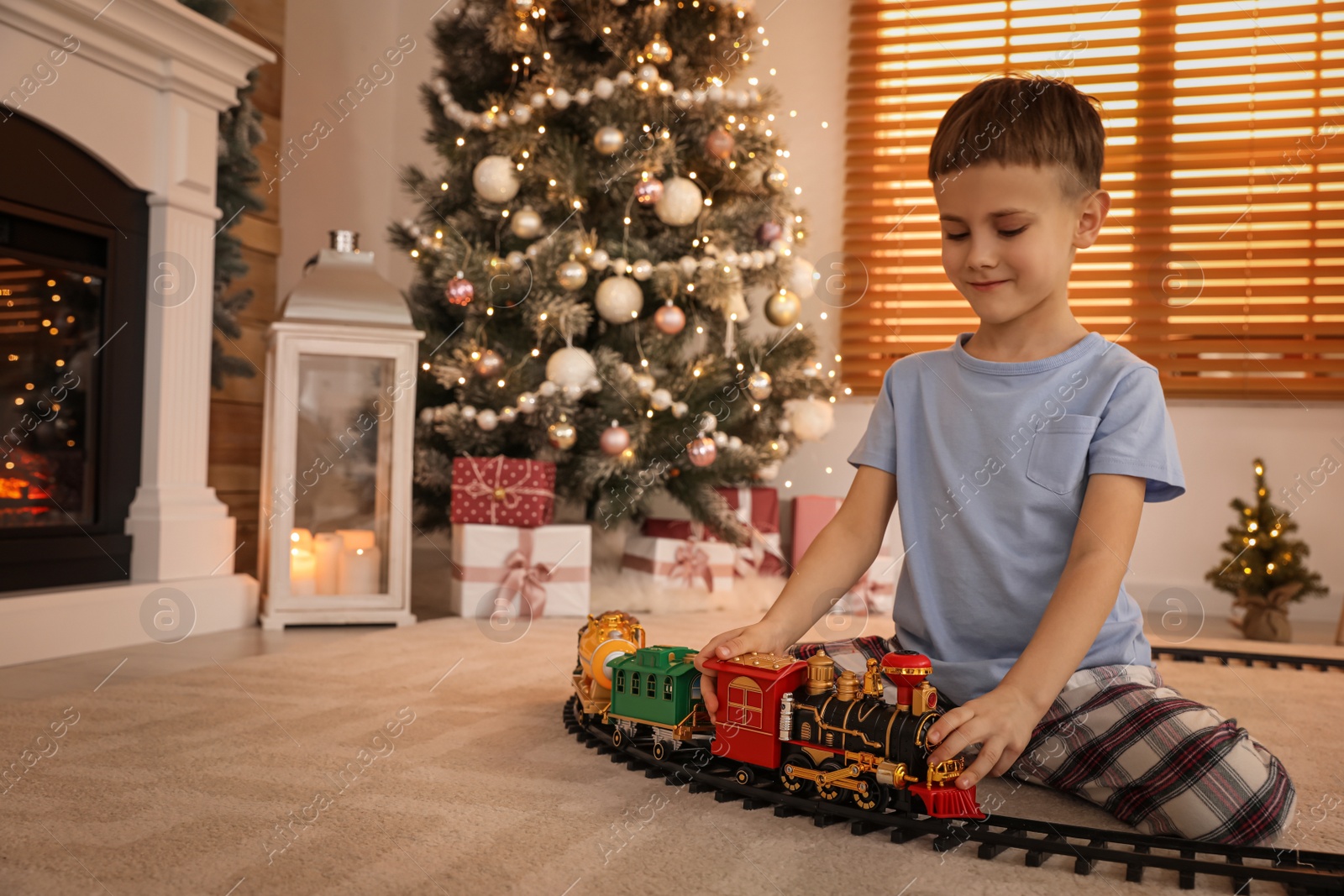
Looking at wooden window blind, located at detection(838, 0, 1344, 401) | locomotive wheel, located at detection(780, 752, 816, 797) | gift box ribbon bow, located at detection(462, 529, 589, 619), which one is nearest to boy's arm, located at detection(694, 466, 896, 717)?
locomotive wheel, located at detection(780, 752, 816, 797)

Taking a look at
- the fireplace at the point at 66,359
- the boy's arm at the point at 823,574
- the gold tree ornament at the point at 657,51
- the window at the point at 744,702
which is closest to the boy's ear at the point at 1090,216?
the boy's arm at the point at 823,574

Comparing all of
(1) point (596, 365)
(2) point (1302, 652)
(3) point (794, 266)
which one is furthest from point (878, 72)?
(2) point (1302, 652)

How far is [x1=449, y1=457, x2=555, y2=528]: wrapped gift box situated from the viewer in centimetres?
254

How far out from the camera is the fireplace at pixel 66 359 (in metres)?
2.04

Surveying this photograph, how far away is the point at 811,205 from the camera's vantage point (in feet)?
11.8

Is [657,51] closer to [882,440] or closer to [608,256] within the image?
[608,256]

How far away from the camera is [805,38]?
357 centimetres

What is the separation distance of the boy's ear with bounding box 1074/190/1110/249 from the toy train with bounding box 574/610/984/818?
0.55 m

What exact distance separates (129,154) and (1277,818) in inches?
97.8

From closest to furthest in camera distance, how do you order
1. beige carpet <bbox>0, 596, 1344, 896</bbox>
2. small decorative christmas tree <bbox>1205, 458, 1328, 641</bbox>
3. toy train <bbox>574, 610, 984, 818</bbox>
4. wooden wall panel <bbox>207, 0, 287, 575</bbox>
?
beige carpet <bbox>0, 596, 1344, 896</bbox>, toy train <bbox>574, 610, 984, 818</bbox>, small decorative christmas tree <bbox>1205, 458, 1328, 641</bbox>, wooden wall panel <bbox>207, 0, 287, 575</bbox>

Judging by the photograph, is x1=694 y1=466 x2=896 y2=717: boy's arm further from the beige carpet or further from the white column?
the white column

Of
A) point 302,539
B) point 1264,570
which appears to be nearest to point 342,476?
point 302,539

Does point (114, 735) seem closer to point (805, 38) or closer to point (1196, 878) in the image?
point (1196, 878)

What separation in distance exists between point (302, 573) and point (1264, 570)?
A: 2487mm
